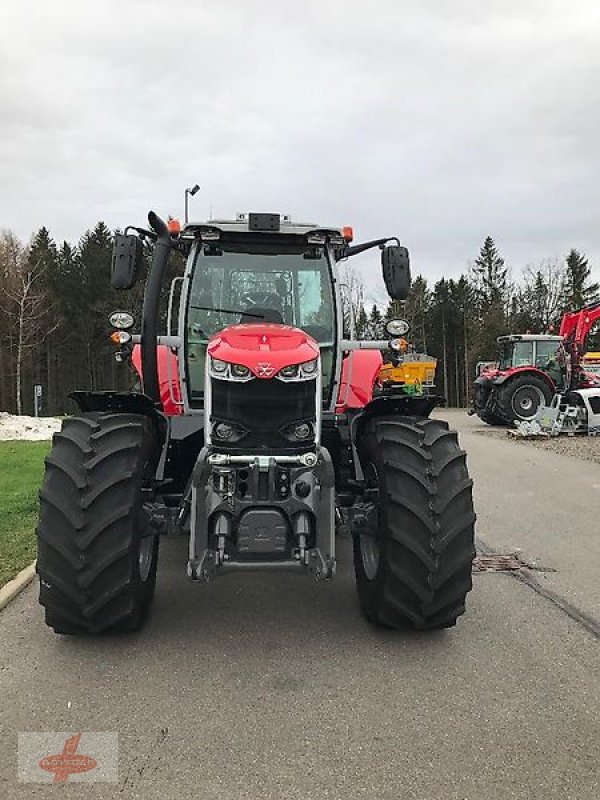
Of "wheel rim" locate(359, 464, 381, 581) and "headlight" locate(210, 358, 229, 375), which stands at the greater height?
"headlight" locate(210, 358, 229, 375)

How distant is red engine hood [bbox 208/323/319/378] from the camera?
4.43 metres

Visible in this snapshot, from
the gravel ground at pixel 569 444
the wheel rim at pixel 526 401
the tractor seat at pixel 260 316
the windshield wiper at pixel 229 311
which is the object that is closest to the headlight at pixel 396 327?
Answer: the tractor seat at pixel 260 316

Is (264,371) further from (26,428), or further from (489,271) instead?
(489,271)

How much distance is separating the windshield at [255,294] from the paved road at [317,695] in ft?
5.61

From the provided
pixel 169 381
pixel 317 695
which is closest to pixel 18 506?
pixel 169 381

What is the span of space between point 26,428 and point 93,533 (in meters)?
19.5

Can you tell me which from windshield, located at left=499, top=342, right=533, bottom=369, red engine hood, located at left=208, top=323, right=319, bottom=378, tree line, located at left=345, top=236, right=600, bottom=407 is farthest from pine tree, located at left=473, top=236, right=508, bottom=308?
red engine hood, located at left=208, top=323, right=319, bottom=378

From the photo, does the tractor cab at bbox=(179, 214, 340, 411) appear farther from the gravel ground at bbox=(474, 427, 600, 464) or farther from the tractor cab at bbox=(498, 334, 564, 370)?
the tractor cab at bbox=(498, 334, 564, 370)

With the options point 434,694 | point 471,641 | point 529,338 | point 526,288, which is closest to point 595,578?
point 471,641

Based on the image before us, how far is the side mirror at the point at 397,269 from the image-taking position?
5.53 meters

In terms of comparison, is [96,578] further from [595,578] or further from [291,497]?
[595,578]

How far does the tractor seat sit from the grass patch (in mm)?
2667

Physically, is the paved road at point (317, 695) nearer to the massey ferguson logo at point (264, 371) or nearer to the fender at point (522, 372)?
the massey ferguson logo at point (264, 371)

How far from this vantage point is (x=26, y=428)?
73.8 ft
